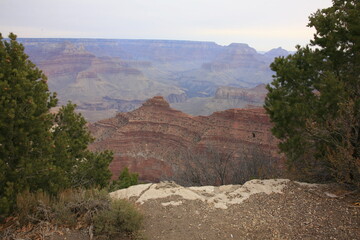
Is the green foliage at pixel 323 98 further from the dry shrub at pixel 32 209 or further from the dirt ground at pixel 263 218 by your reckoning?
the dry shrub at pixel 32 209

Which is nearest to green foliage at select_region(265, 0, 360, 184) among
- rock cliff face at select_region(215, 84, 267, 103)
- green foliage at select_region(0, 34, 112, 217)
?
green foliage at select_region(0, 34, 112, 217)

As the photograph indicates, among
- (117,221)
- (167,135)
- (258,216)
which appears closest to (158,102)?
(167,135)

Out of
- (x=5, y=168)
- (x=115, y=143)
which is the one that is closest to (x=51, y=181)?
(x=5, y=168)

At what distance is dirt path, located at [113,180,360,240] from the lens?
6.24 meters

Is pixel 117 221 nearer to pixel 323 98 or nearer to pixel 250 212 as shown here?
pixel 250 212

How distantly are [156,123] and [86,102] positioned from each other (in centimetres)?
9061

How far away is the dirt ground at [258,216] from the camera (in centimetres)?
616

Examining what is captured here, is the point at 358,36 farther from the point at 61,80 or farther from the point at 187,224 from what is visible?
the point at 61,80

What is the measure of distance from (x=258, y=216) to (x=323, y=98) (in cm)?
477

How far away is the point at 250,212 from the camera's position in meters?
7.23

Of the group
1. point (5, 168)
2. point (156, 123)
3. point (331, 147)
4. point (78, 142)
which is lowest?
point (156, 123)

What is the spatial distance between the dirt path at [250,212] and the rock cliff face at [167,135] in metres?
26.0

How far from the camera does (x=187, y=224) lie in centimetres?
666

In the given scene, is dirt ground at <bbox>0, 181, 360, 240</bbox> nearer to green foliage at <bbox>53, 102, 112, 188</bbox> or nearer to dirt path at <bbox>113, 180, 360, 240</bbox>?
dirt path at <bbox>113, 180, 360, 240</bbox>
